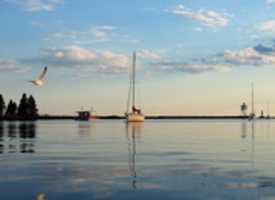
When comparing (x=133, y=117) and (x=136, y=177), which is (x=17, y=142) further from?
(x=133, y=117)

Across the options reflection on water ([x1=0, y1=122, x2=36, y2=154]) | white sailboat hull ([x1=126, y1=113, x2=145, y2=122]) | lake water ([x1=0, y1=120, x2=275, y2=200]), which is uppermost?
white sailboat hull ([x1=126, y1=113, x2=145, y2=122])

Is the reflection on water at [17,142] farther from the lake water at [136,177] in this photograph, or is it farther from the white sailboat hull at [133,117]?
the white sailboat hull at [133,117]

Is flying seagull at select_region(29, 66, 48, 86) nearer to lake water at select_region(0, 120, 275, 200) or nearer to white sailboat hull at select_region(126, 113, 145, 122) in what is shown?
lake water at select_region(0, 120, 275, 200)

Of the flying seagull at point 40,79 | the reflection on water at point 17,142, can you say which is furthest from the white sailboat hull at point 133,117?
the flying seagull at point 40,79

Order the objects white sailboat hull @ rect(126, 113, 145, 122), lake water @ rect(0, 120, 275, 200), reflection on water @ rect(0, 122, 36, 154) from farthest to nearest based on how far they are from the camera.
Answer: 1. white sailboat hull @ rect(126, 113, 145, 122)
2. reflection on water @ rect(0, 122, 36, 154)
3. lake water @ rect(0, 120, 275, 200)

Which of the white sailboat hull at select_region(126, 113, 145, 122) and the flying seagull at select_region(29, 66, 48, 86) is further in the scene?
the white sailboat hull at select_region(126, 113, 145, 122)

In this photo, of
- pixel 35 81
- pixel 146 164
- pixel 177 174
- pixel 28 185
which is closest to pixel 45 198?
pixel 28 185

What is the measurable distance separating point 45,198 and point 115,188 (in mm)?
2825

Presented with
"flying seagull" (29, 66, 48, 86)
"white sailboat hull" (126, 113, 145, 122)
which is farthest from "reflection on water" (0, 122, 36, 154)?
"white sailboat hull" (126, 113, 145, 122)

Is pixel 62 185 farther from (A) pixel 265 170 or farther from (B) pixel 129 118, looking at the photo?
(B) pixel 129 118

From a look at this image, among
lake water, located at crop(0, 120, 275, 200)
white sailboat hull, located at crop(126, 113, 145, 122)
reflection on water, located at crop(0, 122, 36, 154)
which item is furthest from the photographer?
white sailboat hull, located at crop(126, 113, 145, 122)

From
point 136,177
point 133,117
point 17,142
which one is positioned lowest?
point 136,177

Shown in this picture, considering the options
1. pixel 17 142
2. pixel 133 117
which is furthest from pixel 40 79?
pixel 133 117

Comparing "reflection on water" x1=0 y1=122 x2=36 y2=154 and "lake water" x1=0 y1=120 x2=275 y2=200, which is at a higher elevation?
"reflection on water" x1=0 y1=122 x2=36 y2=154
